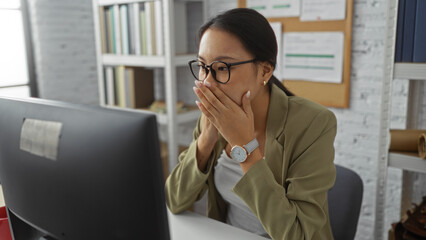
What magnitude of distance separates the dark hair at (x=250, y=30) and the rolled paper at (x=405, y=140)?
30.7 inches

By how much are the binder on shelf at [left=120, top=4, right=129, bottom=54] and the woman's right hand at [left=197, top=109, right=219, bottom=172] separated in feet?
5.74

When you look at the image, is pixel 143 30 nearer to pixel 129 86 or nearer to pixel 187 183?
pixel 129 86

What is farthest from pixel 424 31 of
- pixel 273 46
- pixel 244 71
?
pixel 244 71

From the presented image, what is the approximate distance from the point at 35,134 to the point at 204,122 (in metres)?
0.69

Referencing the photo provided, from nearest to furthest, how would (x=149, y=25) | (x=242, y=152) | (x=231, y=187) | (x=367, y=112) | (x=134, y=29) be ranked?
(x=242, y=152), (x=231, y=187), (x=367, y=112), (x=149, y=25), (x=134, y=29)

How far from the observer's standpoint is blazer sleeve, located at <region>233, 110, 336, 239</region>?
1067 mm

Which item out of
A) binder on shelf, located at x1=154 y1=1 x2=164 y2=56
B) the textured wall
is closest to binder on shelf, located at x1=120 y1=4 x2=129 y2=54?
binder on shelf, located at x1=154 y1=1 x2=164 y2=56

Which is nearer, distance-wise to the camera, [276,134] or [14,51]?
[276,134]

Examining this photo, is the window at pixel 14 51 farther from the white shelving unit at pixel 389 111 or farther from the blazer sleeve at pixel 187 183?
the white shelving unit at pixel 389 111

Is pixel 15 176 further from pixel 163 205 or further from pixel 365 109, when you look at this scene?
pixel 365 109

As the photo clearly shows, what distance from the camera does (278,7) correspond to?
8.32 ft

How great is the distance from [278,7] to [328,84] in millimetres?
584

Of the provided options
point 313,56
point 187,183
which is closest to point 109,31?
point 313,56

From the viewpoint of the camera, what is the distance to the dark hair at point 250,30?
1177mm
